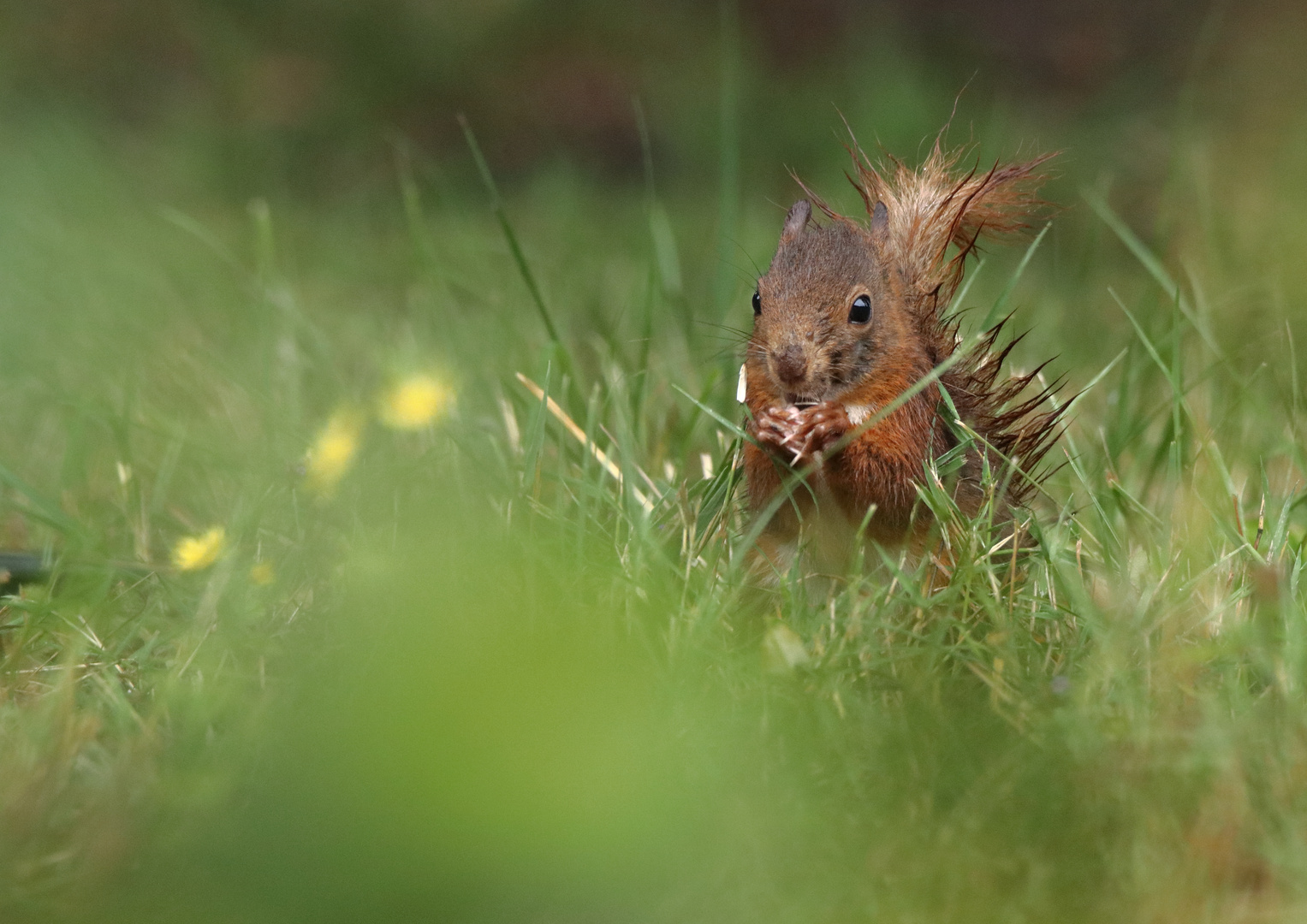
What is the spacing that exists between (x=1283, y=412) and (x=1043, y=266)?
1998mm

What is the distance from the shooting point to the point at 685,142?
588cm

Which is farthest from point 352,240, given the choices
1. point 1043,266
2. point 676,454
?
point 676,454

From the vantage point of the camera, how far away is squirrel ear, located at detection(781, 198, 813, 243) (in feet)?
7.45

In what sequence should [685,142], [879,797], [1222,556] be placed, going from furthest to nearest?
[685,142] → [1222,556] → [879,797]

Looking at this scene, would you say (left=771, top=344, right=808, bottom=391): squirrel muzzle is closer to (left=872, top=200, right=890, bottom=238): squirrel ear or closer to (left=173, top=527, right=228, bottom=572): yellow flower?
(left=872, top=200, right=890, bottom=238): squirrel ear

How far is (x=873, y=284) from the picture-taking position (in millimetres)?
2180

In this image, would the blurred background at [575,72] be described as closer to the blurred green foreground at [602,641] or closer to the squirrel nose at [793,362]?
the blurred green foreground at [602,641]

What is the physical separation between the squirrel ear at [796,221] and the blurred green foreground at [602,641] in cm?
8

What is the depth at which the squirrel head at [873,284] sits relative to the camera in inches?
84.1

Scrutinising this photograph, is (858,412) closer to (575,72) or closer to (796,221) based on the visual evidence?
(796,221)

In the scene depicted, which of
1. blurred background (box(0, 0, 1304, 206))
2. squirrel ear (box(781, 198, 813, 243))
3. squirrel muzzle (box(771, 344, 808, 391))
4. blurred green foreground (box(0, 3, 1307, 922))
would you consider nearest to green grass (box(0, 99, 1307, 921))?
blurred green foreground (box(0, 3, 1307, 922))

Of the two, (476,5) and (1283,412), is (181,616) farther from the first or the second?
(476,5)

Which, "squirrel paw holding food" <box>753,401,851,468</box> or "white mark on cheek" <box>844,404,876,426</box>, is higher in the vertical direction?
"white mark on cheek" <box>844,404,876,426</box>

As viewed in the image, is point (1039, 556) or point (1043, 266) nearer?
point (1039, 556)
